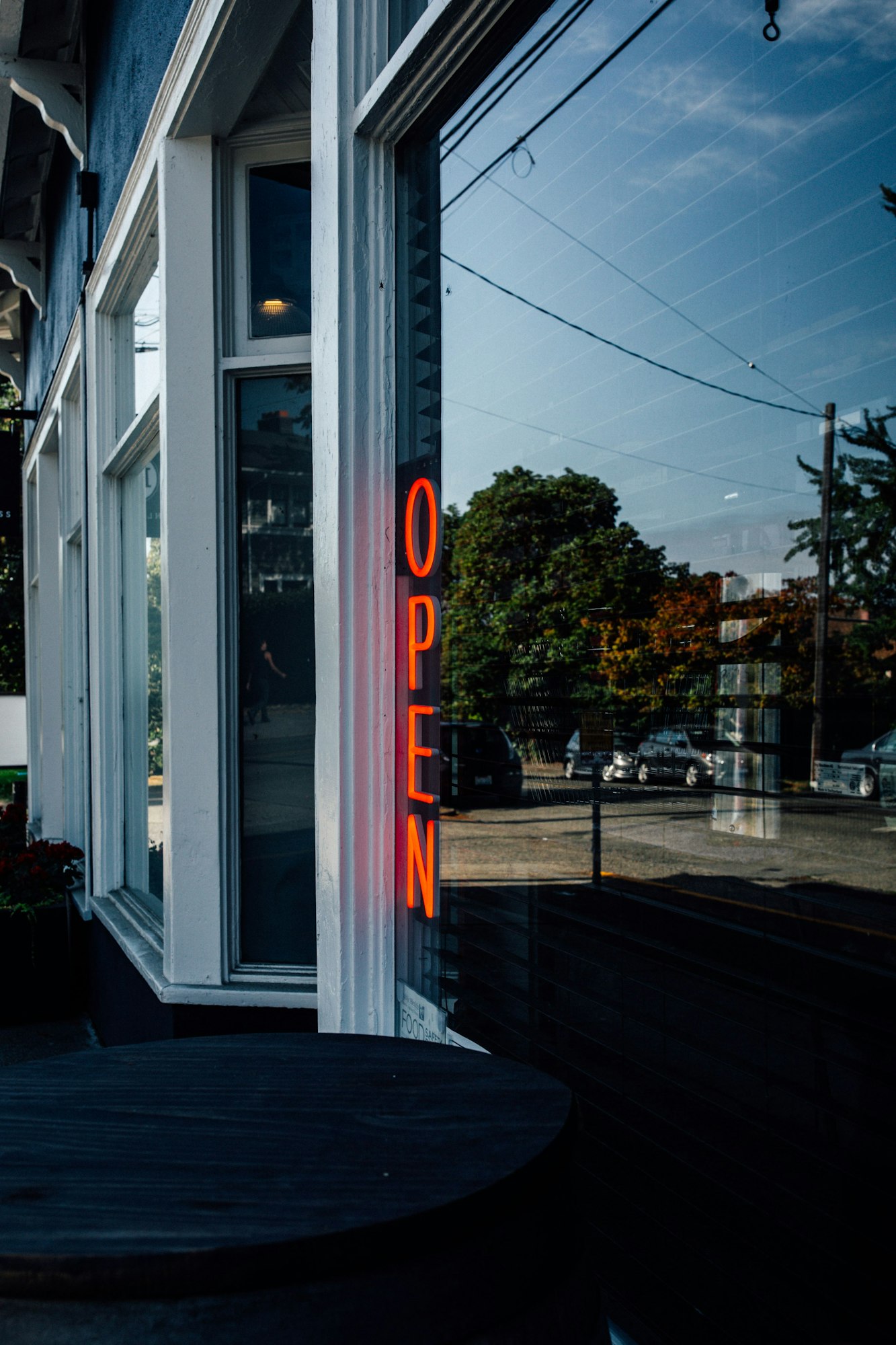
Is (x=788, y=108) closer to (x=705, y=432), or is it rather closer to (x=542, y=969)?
(x=705, y=432)

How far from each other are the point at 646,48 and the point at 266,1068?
1371 millimetres

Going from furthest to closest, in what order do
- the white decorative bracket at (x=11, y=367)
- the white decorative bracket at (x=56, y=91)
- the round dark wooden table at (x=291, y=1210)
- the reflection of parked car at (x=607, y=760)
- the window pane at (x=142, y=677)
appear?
the white decorative bracket at (x=11, y=367)
the white decorative bracket at (x=56, y=91)
the window pane at (x=142, y=677)
the reflection of parked car at (x=607, y=760)
the round dark wooden table at (x=291, y=1210)

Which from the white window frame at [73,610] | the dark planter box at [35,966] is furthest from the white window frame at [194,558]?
the white window frame at [73,610]

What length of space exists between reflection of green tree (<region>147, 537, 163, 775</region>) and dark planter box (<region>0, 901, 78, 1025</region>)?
1.13 metres

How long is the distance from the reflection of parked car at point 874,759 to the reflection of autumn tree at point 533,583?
0.44 meters

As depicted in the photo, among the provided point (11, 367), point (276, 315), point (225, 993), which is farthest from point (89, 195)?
point (11, 367)

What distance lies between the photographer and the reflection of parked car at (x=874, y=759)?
3.06 feet

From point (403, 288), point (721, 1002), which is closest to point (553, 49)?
point (403, 288)

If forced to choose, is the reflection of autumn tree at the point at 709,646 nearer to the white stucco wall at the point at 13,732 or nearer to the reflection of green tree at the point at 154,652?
the reflection of green tree at the point at 154,652

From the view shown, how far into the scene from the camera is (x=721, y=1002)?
122 centimetres

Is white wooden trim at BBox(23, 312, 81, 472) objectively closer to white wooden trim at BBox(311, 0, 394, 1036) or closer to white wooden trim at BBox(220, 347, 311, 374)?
white wooden trim at BBox(220, 347, 311, 374)

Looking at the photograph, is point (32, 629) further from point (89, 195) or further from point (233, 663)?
point (233, 663)

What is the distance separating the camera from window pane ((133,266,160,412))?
3.75m

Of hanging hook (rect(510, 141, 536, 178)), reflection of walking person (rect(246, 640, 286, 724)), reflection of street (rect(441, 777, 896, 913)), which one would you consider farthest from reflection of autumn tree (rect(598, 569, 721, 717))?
reflection of walking person (rect(246, 640, 286, 724))
